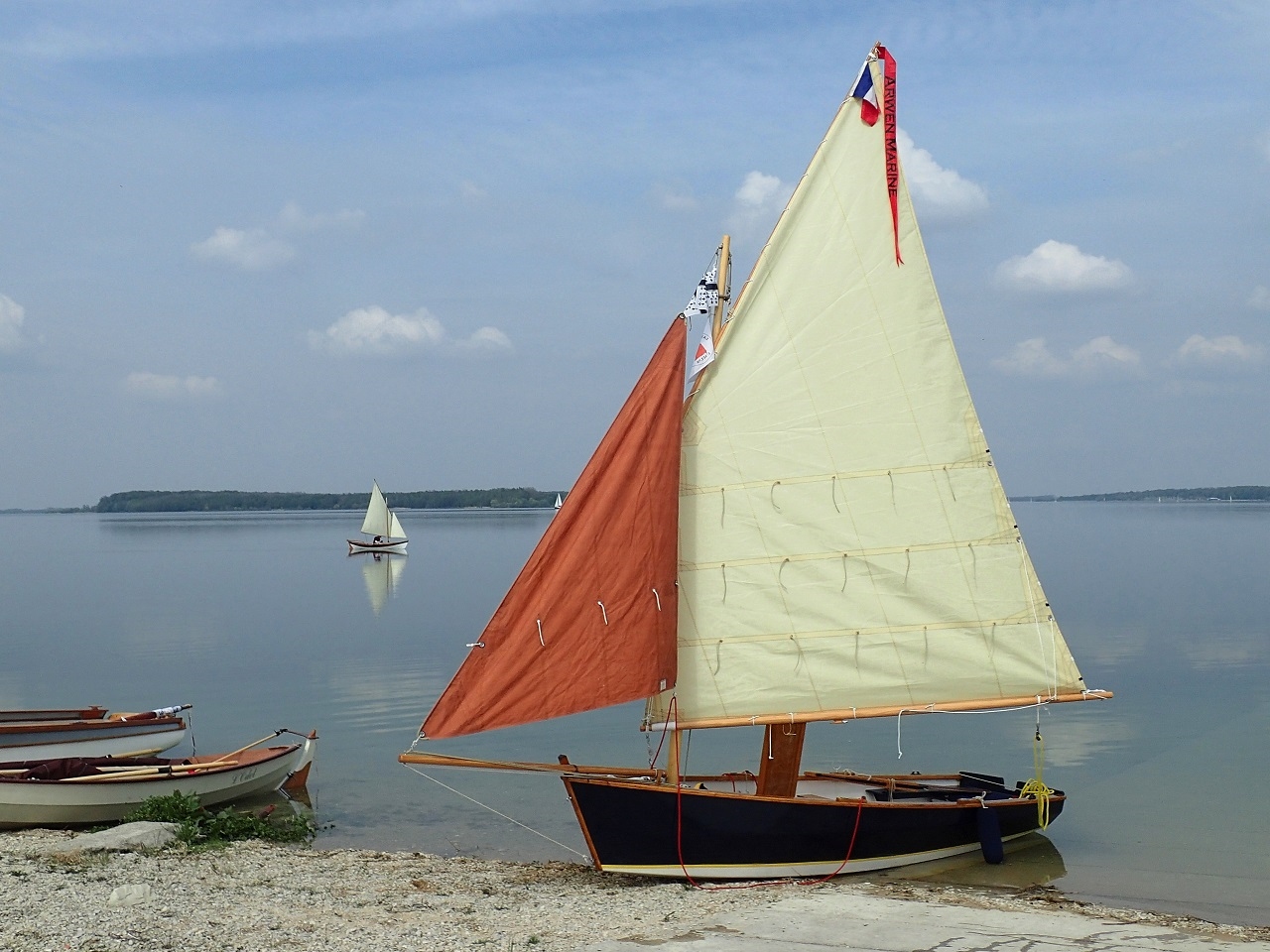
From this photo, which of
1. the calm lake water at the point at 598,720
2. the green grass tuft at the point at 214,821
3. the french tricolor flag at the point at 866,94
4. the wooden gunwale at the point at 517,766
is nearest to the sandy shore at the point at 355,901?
the green grass tuft at the point at 214,821

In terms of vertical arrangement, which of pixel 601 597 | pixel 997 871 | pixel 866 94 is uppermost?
pixel 866 94

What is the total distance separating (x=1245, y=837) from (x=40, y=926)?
52.9ft

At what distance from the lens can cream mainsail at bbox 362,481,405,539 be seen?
333 feet

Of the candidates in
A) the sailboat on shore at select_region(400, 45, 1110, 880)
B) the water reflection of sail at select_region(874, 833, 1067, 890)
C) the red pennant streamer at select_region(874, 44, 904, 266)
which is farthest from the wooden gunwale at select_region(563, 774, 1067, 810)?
the red pennant streamer at select_region(874, 44, 904, 266)

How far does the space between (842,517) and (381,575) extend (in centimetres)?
6598

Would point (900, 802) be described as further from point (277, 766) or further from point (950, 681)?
point (277, 766)

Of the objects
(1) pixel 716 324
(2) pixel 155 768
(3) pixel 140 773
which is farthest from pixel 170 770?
(1) pixel 716 324

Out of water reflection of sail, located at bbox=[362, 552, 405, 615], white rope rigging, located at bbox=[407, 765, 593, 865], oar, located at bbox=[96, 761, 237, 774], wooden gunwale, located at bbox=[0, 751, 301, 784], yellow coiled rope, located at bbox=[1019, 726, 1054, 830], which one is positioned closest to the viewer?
yellow coiled rope, located at bbox=[1019, 726, 1054, 830]

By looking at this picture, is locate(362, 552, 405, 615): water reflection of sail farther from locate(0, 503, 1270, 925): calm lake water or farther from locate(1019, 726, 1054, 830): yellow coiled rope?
locate(1019, 726, 1054, 830): yellow coiled rope

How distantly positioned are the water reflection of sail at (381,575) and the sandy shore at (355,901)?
39620 millimetres

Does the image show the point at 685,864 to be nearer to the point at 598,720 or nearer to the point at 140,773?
the point at 140,773

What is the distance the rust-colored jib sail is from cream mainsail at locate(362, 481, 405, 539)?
289 feet

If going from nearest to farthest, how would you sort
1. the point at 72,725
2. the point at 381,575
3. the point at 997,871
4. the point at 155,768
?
the point at 997,871
the point at 155,768
the point at 72,725
the point at 381,575

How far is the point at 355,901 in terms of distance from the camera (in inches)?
508
